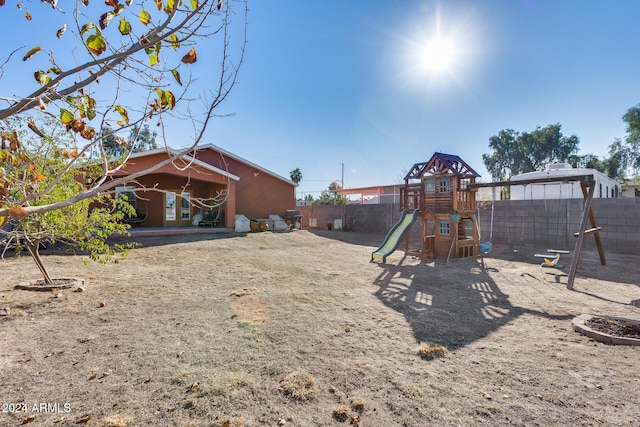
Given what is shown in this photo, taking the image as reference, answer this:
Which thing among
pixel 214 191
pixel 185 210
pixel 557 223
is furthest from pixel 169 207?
pixel 557 223

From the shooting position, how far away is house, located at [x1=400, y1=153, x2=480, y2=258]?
29.3ft

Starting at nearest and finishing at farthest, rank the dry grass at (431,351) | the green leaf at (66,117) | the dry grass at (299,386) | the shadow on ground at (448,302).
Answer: the green leaf at (66,117), the dry grass at (299,386), the dry grass at (431,351), the shadow on ground at (448,302)

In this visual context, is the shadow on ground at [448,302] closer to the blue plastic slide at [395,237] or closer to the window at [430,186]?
the blue plastic slide at [395,237]

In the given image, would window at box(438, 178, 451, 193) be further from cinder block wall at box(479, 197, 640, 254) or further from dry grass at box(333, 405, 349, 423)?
dry grass at box(333, 405, 349, 423)

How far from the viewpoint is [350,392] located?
2.30 metres

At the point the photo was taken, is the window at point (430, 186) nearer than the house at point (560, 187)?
Yes

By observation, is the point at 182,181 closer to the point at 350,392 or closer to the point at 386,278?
the point at 386,278

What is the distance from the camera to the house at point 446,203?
894cm

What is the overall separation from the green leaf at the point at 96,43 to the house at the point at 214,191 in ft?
35.3

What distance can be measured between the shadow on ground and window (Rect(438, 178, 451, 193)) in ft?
8.96

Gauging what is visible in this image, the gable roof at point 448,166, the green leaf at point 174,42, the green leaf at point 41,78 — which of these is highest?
the gable roof at point 448,166

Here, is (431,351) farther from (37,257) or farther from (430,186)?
(430,186)

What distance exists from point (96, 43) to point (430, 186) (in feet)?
30.4

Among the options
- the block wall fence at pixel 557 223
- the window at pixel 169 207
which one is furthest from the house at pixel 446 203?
the window at pixel 169 207
